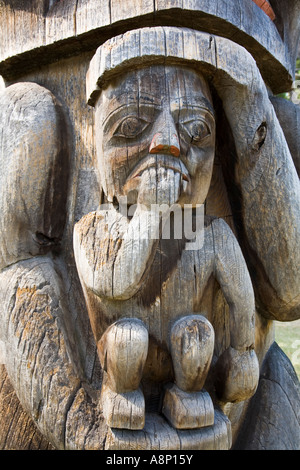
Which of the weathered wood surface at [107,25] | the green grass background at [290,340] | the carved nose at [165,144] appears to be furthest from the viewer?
the green grass background at [290,340]

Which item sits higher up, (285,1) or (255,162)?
(285,1)

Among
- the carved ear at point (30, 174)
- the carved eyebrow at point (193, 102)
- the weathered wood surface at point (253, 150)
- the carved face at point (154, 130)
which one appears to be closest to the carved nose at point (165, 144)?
the carved face at point (154, 130)

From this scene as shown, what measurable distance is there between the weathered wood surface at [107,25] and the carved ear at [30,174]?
170 mm

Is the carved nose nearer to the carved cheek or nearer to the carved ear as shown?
the carved cheek

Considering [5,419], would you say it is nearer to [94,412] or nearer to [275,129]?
[94,412]

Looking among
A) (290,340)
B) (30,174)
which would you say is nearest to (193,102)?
(30,174)

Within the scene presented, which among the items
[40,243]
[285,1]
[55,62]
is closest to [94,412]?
[40,243]

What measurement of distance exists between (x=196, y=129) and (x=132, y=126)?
186mm

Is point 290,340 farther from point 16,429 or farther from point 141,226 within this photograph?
point 141,226

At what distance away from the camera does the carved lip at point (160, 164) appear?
144 centimetres

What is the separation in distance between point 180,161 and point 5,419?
3.17 ft

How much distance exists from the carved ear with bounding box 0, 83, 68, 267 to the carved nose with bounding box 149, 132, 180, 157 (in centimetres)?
40

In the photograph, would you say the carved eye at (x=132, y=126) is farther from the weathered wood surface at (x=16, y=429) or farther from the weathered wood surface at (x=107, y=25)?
the weathered wood surface at (x=16, y=429)
